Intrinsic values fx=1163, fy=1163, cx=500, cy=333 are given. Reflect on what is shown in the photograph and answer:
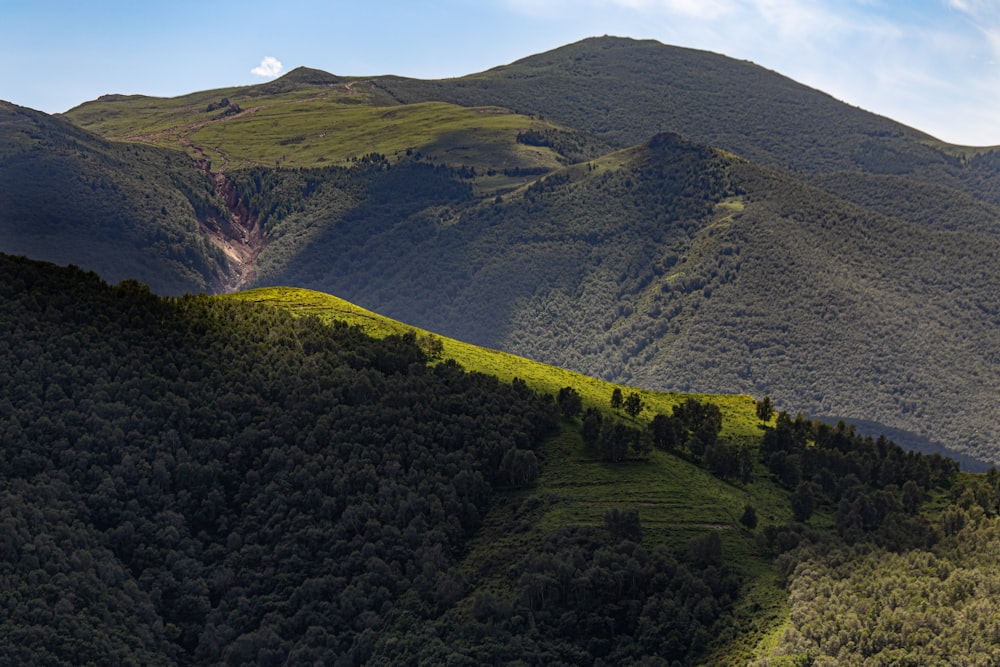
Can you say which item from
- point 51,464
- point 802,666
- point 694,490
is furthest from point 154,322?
point 802,666

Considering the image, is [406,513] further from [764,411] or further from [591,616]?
[764,411]

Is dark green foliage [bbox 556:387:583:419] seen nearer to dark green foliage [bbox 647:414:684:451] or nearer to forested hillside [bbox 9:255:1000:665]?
forested hillside [bbox 9:255:1000:665]

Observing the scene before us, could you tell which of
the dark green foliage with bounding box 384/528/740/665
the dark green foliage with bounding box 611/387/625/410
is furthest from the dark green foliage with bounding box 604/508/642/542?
the dark green foliage with bounding box 611/387/625/410

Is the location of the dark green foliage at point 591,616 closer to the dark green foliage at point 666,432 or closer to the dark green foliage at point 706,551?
the dark green foliage at point 706,551

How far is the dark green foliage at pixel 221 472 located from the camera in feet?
434

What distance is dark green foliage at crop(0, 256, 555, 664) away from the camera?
132250 mm

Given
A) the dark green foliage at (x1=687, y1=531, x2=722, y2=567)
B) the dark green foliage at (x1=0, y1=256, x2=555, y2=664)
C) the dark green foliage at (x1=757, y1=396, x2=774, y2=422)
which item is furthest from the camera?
the dark green foliage at (x1=757, y1=396, x2=774, y2=422)

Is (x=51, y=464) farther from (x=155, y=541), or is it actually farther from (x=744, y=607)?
(x=744, y=607)

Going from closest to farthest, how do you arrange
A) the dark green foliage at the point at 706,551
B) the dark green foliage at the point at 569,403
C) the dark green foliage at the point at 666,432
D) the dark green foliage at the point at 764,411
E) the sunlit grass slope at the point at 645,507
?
the dark green foliage at the point at 706,551 → the sunlit grass slope at the point at 645,507 → the dark green foliage at the point at 666,432 → the dark green foliage at the point at 569,403 → the dark green foliage at the point at 764,411

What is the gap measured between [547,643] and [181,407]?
65898 millimetres

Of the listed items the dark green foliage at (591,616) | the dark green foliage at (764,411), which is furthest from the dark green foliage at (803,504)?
the dark green foliage at (764,411)

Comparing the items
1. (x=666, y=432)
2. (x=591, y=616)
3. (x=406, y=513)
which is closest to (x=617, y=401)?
(x=666, y=432)

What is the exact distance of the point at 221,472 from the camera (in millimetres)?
158000

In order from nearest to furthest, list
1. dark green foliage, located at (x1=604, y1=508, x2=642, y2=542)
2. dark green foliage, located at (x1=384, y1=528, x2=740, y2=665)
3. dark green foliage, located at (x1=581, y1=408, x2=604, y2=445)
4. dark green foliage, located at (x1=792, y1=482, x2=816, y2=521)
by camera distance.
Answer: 1. dark green foliage, located at (x1=384, y1=528, x2=740, y2=665)
2. dark green foliage, located at (x1=604, y1=508, x2=642, y2=542)
3. dark green foliage, located at (x1=792, y1=482, x2=816, y2=521)
4. dark green foliage, located at (x1=581, y1=408, x2=604, y2=445)
